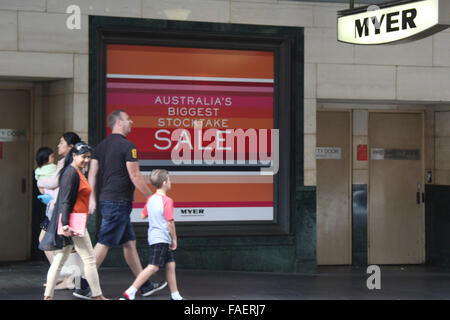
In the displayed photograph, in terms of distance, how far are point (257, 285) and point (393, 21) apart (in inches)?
148

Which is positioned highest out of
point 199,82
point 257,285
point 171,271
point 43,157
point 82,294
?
point 199,82

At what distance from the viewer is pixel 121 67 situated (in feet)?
36.6

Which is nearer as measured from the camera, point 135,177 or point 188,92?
point 135,177

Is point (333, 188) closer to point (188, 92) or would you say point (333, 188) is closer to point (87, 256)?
point (188, 92)

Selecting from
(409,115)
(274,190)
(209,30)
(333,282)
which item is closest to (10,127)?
(209,30)

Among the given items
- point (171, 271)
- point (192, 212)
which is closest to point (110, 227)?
point (171, 271)

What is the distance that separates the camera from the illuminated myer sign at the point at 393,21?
9195 millimetres

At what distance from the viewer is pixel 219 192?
1159 centimetres

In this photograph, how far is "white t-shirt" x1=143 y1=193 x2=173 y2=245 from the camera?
26.7 feet

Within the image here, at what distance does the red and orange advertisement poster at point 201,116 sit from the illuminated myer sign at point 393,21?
5.82ft

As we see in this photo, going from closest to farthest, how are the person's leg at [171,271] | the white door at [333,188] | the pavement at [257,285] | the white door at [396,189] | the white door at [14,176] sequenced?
1. the person's leg at [171,271]
2. the pavement at [257,285]
3. the white door at [14,176]
4. the white door at [333,188]
5. the white door at [396,189]

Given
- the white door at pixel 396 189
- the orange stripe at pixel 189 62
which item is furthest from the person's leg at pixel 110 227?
the white door at pixel 396 189

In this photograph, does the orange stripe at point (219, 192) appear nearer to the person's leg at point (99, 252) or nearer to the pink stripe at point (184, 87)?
the pink stripe at point (184, 87)
